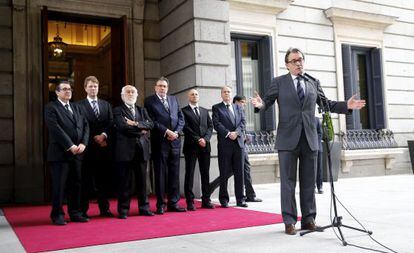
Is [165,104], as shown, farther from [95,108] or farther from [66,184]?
[66,184]

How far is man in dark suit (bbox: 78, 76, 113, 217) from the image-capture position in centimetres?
647

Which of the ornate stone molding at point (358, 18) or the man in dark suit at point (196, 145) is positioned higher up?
the ornate stone molding at point (358, 18)

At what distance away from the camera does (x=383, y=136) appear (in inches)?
525

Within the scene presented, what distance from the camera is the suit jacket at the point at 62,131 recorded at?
5910mm

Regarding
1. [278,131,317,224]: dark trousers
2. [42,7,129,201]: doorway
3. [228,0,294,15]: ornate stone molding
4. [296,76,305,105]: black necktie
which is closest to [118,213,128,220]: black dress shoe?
[278,131,317,224]: dark trousers

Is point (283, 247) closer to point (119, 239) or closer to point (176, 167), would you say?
point (119, 239)

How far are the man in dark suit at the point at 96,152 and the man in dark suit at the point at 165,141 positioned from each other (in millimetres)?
679

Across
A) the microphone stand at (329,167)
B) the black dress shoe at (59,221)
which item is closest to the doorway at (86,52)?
the black dress shoe at (59,221)

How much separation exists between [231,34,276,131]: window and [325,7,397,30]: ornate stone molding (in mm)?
2323

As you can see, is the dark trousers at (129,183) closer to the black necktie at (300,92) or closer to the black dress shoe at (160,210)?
the black dress shoe at (160,210)

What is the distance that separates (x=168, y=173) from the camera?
6969 mm

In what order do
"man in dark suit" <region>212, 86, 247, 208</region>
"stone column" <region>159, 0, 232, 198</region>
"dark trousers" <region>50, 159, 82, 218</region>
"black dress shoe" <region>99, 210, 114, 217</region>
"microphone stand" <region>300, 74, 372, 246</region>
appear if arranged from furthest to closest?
"stone column" <region>159, 0, 232, 198</region>, "man in dark suit" <region>212, 86, 247, 208</region>, "black dress shoe" <region>99, 210, 114, 217</region>, "dark trousers" <region>50, 159, 82, 218</region>, "microphone stand" <region>300, 74, 372, 246</region>

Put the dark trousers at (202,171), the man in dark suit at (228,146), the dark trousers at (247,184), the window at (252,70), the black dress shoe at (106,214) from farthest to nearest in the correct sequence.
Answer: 1. the window at (252,70)
2. the dark trousers at (247,184)
3. the man in dark suit at (228,146)
4. the dark trousers at (202,171)
5. the black dress shoe at (106,214)

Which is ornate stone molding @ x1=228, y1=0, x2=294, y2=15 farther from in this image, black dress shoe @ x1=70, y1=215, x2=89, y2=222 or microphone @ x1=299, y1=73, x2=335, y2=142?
black dress shoe @ x1=70, y1=215, x2=89, y2=222
